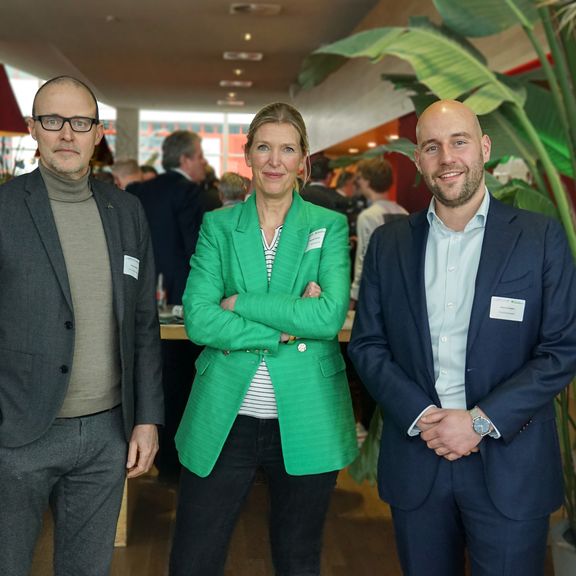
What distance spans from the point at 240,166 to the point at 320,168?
3056mm

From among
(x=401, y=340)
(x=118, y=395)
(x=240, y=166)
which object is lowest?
(x=118, y=395)

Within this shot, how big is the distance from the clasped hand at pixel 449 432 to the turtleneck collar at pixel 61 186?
1.04 metres

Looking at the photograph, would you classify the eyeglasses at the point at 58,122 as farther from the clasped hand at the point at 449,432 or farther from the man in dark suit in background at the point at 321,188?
the man in dark suit in background at the point at 321,188

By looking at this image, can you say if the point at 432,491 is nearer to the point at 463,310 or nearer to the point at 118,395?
the point at 463,310

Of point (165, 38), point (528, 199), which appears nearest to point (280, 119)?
point (528, 199)

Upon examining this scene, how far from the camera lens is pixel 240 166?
2613 mm

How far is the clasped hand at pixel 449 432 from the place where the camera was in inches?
79.7

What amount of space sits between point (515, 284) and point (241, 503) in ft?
3.19


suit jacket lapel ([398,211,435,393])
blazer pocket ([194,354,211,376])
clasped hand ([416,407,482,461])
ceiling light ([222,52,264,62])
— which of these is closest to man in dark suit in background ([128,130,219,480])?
blazer pocket ([194,354,211,376])

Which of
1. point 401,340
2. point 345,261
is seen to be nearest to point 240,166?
point 345,261

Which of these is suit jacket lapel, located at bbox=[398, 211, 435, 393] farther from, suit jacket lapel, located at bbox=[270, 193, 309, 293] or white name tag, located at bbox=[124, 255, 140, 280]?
white name tag, located at bbox=[124, 255, 140, 280]

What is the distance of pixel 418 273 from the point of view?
85.4 inches

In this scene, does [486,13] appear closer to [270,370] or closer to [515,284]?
[515,284]

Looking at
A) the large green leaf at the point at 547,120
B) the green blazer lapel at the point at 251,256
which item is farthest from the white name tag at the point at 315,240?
the large green leaf at the point at 547,120
